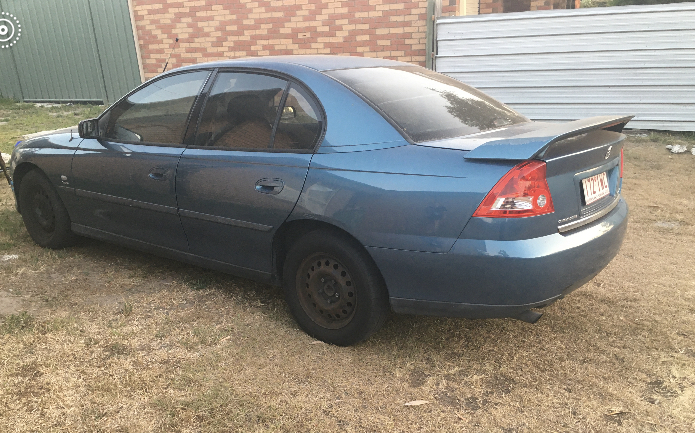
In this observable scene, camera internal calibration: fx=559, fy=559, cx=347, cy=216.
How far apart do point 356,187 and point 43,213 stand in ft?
10.1

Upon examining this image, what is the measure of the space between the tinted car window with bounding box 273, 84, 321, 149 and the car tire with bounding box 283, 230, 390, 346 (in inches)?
19.8

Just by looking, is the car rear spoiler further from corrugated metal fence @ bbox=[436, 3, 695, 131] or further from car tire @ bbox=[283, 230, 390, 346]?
corrugated metal fence @ bbox=[436, 3, 695, 131]

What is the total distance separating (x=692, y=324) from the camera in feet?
10.4

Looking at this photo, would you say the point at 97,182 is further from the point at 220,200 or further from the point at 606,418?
the point at 606,418

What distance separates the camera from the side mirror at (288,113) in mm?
3072

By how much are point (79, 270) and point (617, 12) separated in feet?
25.8

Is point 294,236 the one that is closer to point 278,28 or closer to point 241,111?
point 241,111

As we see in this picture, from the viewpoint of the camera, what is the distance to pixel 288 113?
309cm

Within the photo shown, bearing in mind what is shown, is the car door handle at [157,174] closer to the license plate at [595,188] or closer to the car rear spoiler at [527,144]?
the car rear spoiler at [527,144]

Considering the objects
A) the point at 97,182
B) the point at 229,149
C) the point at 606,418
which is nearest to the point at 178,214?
the point at 229,149

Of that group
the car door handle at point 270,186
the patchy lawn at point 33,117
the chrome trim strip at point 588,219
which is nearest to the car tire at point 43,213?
the car door handle at point 270,186

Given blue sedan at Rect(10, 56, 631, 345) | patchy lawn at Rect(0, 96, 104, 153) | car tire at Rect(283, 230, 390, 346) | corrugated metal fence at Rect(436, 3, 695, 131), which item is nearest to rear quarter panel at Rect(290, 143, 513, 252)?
blue sedan at Rect(10, 56, 631, 345)

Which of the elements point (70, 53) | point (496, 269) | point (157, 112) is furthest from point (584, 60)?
point (70, 53)

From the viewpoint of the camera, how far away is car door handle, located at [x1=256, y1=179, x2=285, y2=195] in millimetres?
2980
